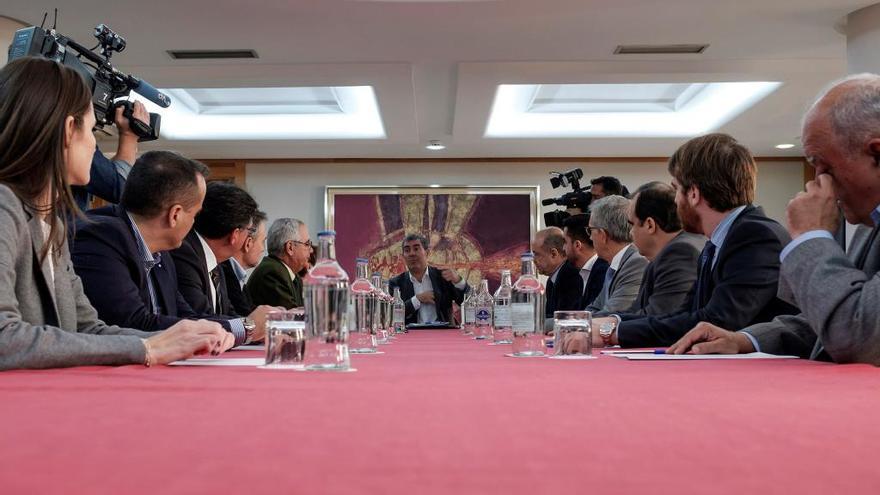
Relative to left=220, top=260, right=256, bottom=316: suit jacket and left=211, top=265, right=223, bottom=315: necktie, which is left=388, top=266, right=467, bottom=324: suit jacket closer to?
left=220, top=260, right=256, bottom=316: suit jacket

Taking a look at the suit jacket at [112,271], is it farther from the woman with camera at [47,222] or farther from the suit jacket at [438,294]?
the suit jacket at [438,294]

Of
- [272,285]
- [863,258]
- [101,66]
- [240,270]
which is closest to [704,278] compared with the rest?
[863,258]

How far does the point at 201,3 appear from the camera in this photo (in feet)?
15.8

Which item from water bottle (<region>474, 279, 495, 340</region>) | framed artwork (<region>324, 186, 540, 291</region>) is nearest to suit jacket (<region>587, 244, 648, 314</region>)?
water bottle (<region>474, 279, 495, 340</region>)

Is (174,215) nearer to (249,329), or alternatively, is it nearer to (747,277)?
(249,329)

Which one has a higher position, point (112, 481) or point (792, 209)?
point (792, 209)

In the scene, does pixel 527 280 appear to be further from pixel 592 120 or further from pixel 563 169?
pixel 563 169

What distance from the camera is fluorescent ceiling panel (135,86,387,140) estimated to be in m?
8.34

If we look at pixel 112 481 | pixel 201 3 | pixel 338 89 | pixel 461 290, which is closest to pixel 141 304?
pixel 112 481

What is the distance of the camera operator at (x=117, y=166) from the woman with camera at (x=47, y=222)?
46.7 inches

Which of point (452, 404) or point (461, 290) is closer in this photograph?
point (452, 404)

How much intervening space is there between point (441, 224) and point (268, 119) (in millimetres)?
2446

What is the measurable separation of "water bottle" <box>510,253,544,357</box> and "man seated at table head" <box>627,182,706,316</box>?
1.08m

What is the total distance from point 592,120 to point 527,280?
6.75 meters
